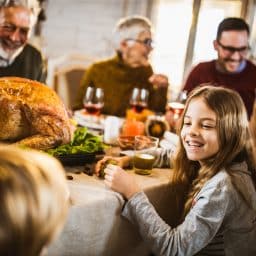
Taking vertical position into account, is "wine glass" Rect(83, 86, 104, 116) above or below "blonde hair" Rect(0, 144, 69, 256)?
below

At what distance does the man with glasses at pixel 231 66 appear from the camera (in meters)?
2.45

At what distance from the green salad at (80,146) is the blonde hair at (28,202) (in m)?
0.83

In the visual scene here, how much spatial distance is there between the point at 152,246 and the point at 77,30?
3582 millimetres

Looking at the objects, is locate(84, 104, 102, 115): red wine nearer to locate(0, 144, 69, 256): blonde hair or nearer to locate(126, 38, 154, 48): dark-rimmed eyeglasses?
locate(126, 38, 154, 48): dark-rimmed eyeglasses

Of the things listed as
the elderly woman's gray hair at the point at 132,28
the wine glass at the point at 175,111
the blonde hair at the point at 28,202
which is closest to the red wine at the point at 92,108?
the wine glass at the point at 175,111

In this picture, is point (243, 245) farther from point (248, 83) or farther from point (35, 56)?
point (35, 56)

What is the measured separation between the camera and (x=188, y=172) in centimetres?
157

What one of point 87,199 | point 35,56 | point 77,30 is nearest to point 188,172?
point 87,199

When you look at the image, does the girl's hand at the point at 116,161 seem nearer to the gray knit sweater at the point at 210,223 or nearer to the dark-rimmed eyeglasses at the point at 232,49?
the gray knit sweater at the point at 210,223

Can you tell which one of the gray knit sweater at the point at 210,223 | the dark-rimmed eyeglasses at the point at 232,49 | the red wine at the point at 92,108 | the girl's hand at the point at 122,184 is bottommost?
the gray knit sweater at the point at 210,223

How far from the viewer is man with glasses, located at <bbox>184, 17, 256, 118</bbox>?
245 centimetres

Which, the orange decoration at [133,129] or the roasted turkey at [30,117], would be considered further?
the orange decoration at [133,129]

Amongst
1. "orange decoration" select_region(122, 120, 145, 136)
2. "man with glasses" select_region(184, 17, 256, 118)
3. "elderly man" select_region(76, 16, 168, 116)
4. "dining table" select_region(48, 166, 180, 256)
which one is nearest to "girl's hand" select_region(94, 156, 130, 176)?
"dining table" select_region(48, 166, 180, 256)

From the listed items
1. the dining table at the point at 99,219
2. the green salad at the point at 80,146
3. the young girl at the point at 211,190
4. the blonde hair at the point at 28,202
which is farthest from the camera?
the green salad at the point at 80,146
